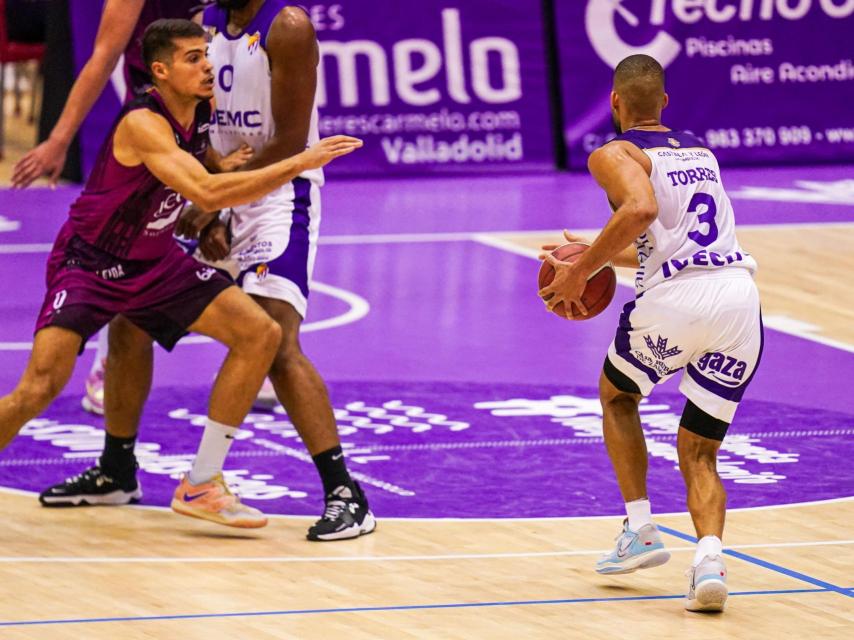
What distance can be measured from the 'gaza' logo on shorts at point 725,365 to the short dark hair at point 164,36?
2.18 m

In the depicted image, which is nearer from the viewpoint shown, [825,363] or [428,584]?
[428,584]

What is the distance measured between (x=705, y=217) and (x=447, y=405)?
3.03 metres

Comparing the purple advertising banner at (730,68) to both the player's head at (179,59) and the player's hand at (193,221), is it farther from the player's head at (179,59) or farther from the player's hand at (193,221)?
the player's head at (179,59)

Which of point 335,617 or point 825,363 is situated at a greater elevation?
point 335,617

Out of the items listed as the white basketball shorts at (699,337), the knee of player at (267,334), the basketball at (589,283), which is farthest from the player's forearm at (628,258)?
the knee of player at (267,334)

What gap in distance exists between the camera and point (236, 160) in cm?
677

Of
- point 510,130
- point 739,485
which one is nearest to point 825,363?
point 739,485

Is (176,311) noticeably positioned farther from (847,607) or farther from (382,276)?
(382,276)

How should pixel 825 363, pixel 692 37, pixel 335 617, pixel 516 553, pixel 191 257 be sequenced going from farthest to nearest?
pixel 692 37 → pixel 825 363 → pixel 191 257 → pixel 516 553 → pixel 335 617

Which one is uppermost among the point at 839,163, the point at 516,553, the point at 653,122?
the point at 653,122

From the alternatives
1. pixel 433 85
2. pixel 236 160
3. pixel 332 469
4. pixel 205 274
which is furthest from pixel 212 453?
pixel 433 85

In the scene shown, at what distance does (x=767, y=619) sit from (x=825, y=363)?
4.17 metres

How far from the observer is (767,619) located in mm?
5336

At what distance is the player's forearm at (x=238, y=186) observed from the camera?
6.10 m
